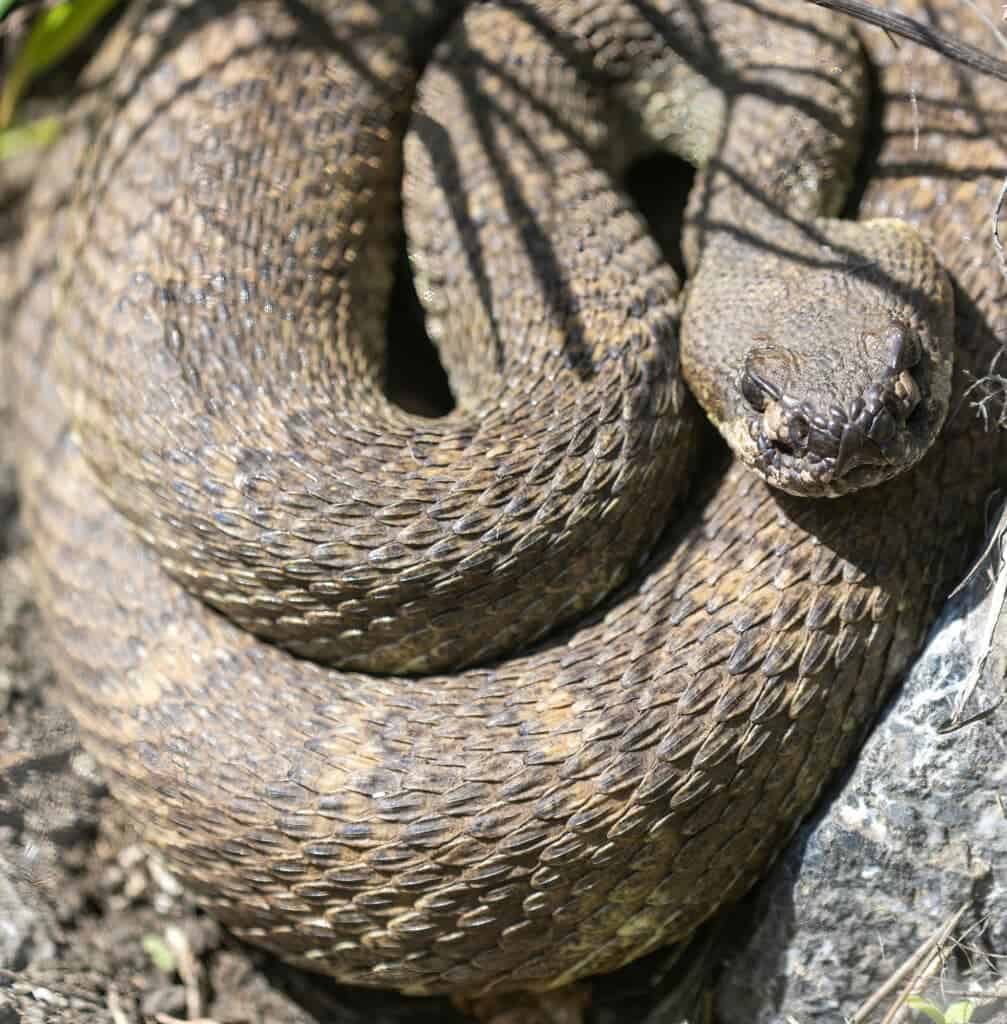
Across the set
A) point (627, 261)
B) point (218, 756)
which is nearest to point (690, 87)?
point (627, 261)

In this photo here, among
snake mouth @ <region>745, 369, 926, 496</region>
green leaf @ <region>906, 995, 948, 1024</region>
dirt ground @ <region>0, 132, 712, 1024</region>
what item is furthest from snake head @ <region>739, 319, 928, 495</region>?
dirt ground @ <region>0, 132, 712, 1024</region>

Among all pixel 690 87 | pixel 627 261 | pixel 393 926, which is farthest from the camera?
pixel 690 87

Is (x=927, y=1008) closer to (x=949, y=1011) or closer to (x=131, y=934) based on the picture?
(x=949, y=1011)

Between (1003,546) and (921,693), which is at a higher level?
(1003,546)

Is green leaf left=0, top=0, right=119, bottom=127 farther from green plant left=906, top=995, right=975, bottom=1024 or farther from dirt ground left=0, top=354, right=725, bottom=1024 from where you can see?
green plant left=906, top=995, right=975, bottom=1024

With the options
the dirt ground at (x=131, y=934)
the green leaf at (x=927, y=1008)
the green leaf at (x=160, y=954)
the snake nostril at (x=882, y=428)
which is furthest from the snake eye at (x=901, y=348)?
the green leaf at (x=160, y=954)

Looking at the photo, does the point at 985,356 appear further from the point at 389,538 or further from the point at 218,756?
the point at 218,756
